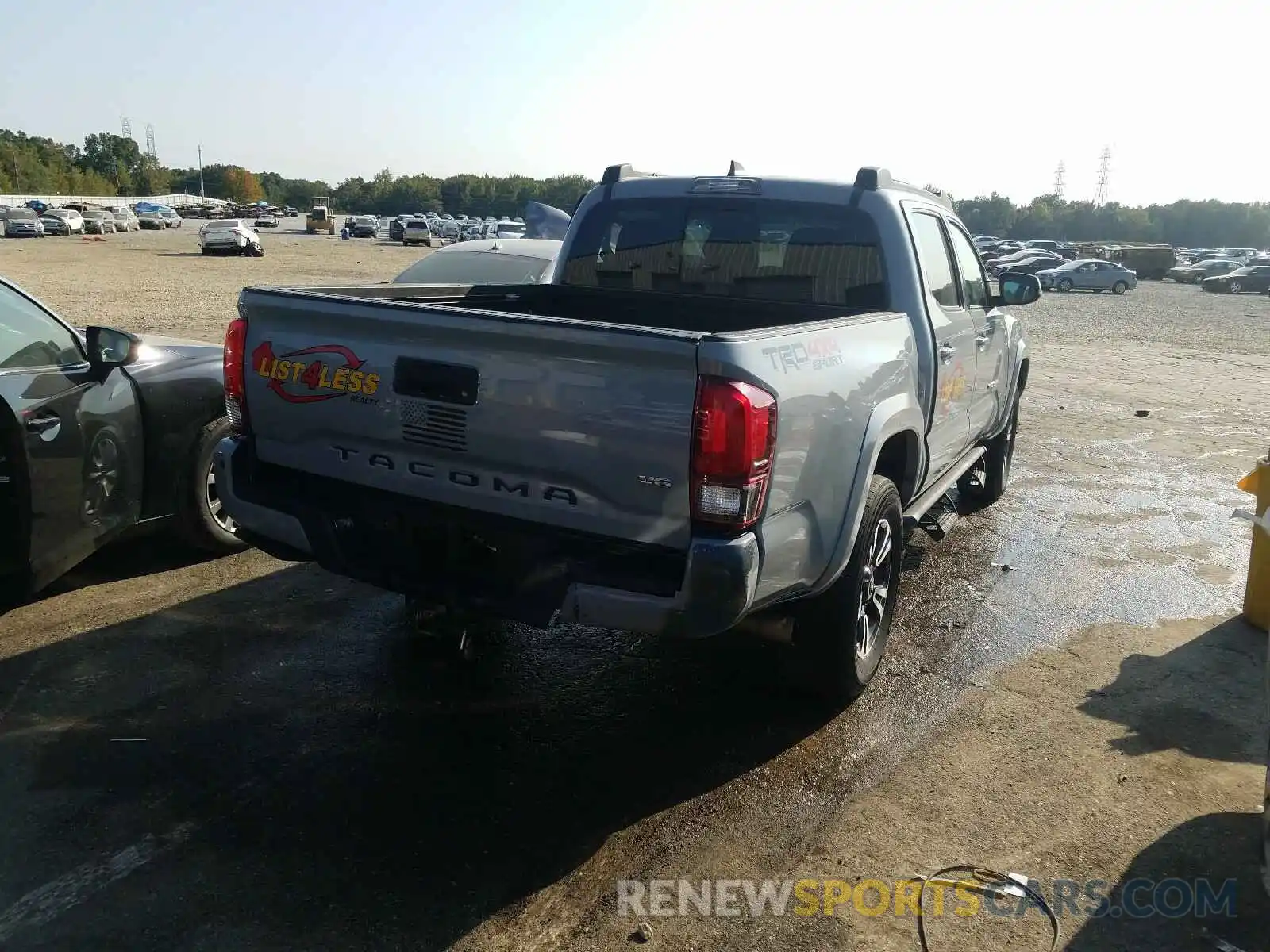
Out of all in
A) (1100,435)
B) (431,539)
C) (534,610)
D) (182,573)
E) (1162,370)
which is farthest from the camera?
(1162,370)

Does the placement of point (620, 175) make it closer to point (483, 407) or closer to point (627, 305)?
point (627, 305)

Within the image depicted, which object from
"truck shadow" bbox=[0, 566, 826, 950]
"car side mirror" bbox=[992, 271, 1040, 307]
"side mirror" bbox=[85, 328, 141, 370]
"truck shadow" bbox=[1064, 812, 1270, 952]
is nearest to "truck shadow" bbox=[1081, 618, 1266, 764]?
"truck shadow" bbox=[1064, 812, 1270, 952]

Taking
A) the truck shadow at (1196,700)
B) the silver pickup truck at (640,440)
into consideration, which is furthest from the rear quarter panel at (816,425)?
the truck shadow at (1196,700)

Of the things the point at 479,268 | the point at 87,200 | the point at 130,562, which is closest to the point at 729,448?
the point at 130,562

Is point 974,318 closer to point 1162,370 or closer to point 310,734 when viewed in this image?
point 310,734

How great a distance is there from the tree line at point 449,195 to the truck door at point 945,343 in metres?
69.0

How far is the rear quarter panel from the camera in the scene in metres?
3.09

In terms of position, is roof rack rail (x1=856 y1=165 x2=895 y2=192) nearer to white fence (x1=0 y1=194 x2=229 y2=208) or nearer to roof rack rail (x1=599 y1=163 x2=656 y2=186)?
roof rack rail (x1=599 y1=163 x2=656 y2=186)

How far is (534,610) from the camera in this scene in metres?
3.26

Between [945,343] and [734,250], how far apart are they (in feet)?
3.63

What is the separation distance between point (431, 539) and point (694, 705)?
1364 millimetres

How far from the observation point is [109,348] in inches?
188

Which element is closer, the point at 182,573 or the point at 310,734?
the point at 310,734

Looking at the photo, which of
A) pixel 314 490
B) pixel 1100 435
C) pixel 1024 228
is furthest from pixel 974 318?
pixel 1024 228
